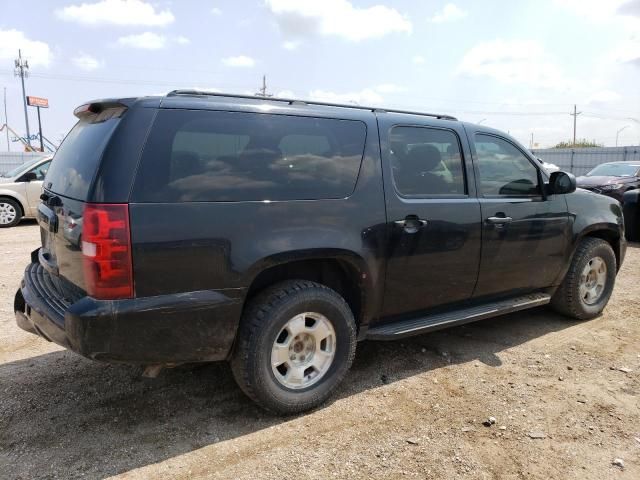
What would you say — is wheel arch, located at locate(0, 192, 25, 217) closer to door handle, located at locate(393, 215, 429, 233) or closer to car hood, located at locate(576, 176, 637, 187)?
→ door handle, located at locate(393, 215, 429, 233)

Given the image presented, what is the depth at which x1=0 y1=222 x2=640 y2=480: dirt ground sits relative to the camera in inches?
108

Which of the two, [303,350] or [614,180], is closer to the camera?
[303,350]

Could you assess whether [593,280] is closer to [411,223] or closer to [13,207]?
[411,223]

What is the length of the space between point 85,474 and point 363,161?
2.40 metres

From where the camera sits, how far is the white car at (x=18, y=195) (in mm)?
11023

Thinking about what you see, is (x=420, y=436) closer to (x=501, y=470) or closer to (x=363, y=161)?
(x=501, y=470)

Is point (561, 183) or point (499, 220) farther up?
point (561, 183)

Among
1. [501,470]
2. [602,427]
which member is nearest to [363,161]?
[501,470]

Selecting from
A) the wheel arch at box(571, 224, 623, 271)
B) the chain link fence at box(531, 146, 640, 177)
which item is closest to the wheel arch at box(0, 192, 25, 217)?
the wheel arch at box(571, 224, 623, 271)

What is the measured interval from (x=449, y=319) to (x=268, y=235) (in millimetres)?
1703

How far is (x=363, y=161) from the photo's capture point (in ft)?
11.2

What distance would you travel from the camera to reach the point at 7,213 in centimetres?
1105

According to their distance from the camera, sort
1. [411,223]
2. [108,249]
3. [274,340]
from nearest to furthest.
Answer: [108,249], [274,340], [411,223]

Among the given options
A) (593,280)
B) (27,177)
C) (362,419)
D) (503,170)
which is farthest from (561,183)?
(27,177)
